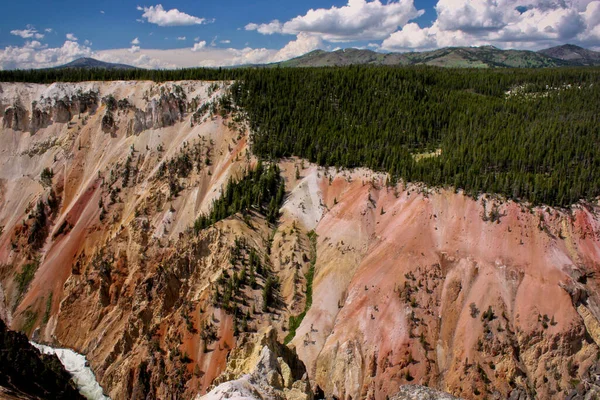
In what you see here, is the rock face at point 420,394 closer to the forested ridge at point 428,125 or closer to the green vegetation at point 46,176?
the forested ridge at point 428,125

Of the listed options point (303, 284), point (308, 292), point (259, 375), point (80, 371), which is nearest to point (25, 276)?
point (80, 371)

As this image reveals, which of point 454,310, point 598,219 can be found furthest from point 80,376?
point 598,219

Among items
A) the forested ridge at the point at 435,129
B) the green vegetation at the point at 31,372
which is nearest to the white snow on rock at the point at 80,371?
the green vegetation at the point at 31,372

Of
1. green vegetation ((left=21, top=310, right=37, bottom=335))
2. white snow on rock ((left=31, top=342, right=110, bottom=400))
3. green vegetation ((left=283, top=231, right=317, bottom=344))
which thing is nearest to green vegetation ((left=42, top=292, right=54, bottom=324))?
green vegetation ((left=21, top=310, right=37, bottom=335))

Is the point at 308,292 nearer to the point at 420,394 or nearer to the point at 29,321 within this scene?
the point at 420,394

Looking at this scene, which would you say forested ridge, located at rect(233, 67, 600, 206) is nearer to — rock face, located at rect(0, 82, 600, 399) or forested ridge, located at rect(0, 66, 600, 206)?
forested ridge, located at rect(0, 66, 600, 206)
